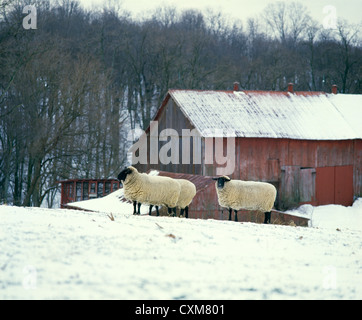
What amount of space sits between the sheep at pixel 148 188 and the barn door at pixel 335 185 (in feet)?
56.5

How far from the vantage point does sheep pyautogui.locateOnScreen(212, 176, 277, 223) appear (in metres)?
17.3

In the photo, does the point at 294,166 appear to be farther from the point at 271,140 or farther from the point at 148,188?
the point at 148,188

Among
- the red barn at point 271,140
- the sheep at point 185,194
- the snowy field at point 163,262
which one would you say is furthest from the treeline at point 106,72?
the snowy field at point 163,262

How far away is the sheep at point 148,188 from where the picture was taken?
16000 millimetres

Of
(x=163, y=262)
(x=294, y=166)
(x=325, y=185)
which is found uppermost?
(x=294, y=166)

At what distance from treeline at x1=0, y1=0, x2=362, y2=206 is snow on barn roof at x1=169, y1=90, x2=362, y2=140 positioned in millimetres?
10798

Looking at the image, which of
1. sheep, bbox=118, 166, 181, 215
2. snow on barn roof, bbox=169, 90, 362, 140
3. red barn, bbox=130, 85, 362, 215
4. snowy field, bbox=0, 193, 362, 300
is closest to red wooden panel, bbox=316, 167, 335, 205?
red barn, bbox=130, 85, 362, 215

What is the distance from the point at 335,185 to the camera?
3325cm

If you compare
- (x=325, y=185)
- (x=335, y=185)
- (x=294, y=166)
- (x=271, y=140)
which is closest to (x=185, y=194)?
(x=271, y=140)

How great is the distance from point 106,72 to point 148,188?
124 feet

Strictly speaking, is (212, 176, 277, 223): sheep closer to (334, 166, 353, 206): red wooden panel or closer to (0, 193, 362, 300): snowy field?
(0, 193, 362, 300): snowy field
